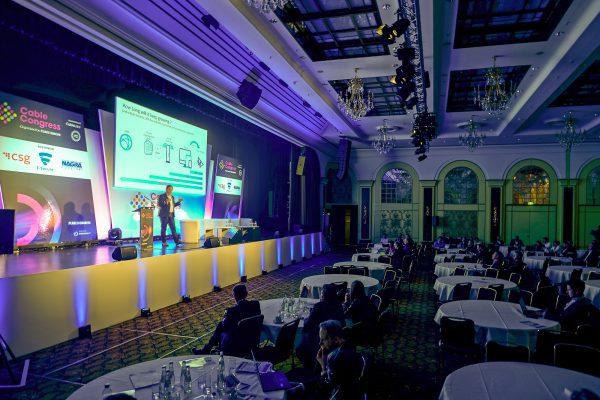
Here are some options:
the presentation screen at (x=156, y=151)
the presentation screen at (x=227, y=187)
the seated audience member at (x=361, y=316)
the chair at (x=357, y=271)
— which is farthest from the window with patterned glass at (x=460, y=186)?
the seated audience member at (x=361, y=316)

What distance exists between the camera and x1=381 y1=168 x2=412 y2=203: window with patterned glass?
18828 mm

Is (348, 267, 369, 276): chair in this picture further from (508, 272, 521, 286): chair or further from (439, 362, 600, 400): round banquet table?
(439, 362, 600, 400): round banquet table

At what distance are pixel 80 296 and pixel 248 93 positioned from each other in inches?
219

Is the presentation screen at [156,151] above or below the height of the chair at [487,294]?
above

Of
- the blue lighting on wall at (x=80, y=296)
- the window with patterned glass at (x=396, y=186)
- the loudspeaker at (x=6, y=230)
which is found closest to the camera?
the blue lighting on wall at (x=80, y=296)

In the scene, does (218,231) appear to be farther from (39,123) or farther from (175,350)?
(175,350)

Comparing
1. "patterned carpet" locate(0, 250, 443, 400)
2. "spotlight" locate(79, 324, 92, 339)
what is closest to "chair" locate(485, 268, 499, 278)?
→ "patterned carpet" locate(0, 250, 443, 400)

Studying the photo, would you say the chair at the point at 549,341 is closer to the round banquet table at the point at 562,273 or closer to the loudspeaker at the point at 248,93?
the round banquet table at the point at 562,273

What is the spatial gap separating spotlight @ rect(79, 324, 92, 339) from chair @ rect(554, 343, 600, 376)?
5.78 meters

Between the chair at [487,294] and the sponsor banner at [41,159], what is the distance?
7.57m

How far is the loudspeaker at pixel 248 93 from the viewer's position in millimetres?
9094

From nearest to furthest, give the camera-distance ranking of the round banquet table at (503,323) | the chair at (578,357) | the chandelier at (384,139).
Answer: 1. the chair at (578,357)
2. the round banquet table at (503,323)
3. the chandelier at (384,139)

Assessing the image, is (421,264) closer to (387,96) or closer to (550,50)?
(387,96)

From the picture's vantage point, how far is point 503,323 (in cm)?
428
